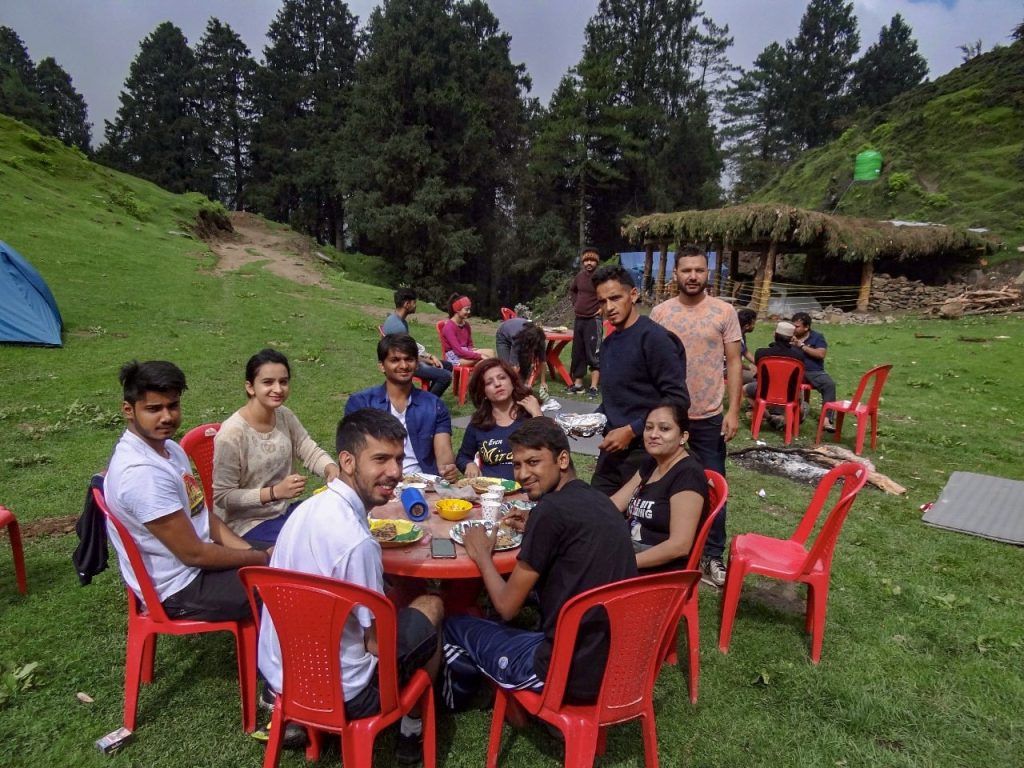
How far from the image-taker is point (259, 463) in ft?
10.2

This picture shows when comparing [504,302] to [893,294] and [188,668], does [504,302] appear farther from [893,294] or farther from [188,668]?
[188,668]

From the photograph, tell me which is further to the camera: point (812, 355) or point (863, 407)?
point (812, 355)

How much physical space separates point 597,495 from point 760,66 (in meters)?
53.7

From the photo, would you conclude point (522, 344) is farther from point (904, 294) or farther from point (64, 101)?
point (64, 101)

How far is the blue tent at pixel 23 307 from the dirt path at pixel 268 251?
890 centimetres

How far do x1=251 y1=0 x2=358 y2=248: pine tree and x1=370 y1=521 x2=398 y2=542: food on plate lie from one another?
36460 millimetres

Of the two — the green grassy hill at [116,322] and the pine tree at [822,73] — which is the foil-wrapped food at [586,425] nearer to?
the green grassy hill at [116,322]

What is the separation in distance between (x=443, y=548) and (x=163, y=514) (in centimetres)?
105

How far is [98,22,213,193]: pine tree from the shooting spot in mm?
36719

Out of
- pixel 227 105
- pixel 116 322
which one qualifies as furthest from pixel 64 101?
pixel 116 322

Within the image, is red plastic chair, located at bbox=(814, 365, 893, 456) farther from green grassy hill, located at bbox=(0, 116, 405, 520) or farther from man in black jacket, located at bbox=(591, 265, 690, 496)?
green grassy hill, located at bbox=(0, 116, 405, 520)

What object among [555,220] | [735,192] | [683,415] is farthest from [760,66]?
[683,415]

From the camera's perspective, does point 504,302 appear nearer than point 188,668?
No

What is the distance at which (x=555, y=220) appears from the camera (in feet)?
99.8
